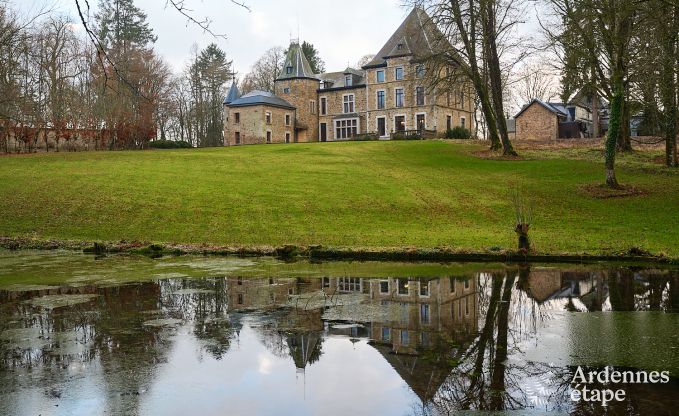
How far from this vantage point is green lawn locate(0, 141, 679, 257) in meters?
18.5

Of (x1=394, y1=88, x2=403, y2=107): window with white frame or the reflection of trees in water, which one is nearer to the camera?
the reflection of trees in water

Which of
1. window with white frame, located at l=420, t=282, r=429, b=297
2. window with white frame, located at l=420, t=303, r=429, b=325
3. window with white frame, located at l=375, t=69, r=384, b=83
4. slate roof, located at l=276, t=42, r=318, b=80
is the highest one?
slate roof, located at l=276, t=42, r=318, b=80

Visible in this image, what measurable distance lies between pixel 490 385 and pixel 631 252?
9933 millimetres

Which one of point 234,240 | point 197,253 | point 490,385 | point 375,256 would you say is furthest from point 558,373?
point 234,240

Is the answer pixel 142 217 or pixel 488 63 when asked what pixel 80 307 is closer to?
pixel 142 217

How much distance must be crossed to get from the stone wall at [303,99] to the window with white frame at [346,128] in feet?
8.95

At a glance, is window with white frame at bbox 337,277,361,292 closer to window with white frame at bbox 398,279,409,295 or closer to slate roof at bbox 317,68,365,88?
window with white frame at bbox 398,279,409,295

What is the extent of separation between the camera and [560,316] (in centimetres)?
844

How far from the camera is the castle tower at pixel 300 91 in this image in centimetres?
6512

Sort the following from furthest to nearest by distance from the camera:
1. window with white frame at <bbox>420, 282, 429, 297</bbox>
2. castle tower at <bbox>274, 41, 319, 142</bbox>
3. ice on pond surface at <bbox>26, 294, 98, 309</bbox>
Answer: castle tower at <bbox>274, 41, 319, 142</bbox> → window with white frame at <bbox>420, 282, 429, 297</bbox> → ice on pond surface at <bbox>26, 294, 98, 309</bbox>

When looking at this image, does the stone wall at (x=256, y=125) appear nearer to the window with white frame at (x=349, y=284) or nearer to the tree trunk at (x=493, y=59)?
the tree trunk at (x=493, y=59)

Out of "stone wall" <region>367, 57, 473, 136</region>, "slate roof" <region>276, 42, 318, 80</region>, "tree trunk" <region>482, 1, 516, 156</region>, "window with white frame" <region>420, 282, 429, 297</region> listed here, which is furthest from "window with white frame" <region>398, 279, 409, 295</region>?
"slate roof" <region>276, 42, 318, 80</region>

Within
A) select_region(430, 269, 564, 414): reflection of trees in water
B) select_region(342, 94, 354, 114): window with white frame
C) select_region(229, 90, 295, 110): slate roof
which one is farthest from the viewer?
select_region(342, 94, 354, 114): window with white frame

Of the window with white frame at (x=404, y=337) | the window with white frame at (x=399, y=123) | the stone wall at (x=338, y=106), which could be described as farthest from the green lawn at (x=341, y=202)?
the stone wall at (x=338, y=106)
